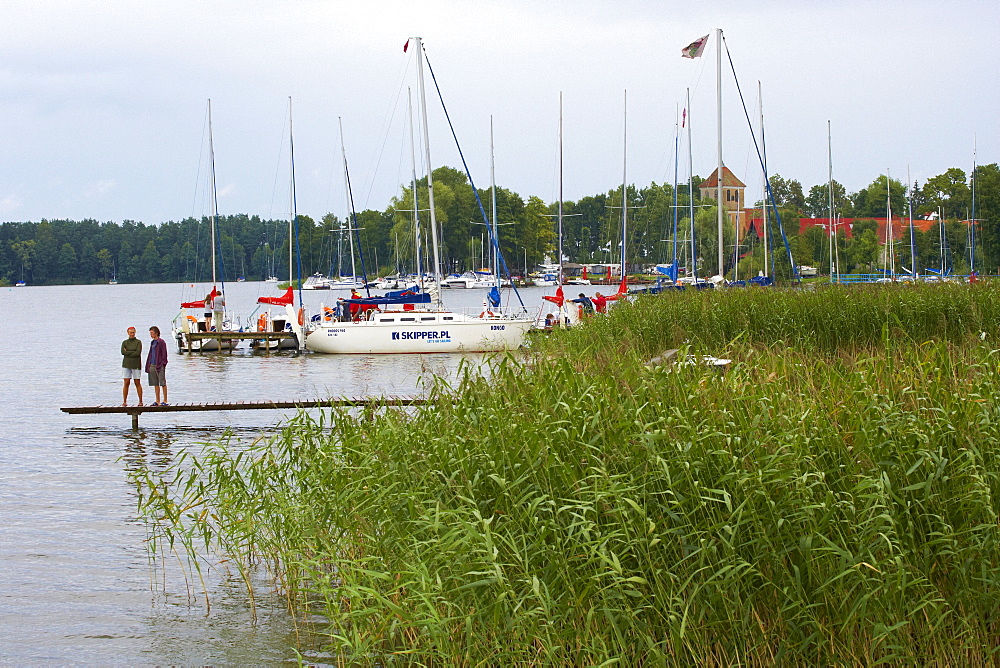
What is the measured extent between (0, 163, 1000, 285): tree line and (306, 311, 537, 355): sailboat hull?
313 inches

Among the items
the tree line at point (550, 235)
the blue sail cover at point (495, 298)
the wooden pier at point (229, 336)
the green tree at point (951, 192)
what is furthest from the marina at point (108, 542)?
the green tree at point (951, 192)

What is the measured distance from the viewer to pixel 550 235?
5669 inches

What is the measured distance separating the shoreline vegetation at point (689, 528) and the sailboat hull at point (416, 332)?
3061cm

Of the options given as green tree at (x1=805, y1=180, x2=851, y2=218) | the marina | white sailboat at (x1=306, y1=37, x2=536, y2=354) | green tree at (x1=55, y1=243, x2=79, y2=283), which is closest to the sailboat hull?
white sailboat at (x1=306, y1=37, x2=536, y2=354)

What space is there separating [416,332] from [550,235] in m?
106

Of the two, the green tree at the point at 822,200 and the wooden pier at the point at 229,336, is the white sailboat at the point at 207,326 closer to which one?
the wooden pier at the point at 229,336

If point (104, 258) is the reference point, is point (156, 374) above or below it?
below

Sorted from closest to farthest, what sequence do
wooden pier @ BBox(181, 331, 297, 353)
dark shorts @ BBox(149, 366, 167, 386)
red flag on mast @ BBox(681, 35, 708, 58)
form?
dark shorts @ BBox(149, 366, 167, 386), red flag on mast @ BBox(681, 35, 708, 58), wooden pier @ BBox(181, 331, 297, 353)

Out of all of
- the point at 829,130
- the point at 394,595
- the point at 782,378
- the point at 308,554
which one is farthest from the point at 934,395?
the point at 829,130

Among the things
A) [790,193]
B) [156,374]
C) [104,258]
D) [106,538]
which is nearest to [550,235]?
[790,193]

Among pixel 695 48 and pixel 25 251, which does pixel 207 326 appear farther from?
pixel 25 251

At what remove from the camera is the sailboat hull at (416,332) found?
39.1 m

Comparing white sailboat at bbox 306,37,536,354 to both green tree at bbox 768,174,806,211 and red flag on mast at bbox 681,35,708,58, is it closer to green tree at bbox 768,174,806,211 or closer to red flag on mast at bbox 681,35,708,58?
red flag on mast at bbox 681,35,708,58

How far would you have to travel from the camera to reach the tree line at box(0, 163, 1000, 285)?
7662 cm
